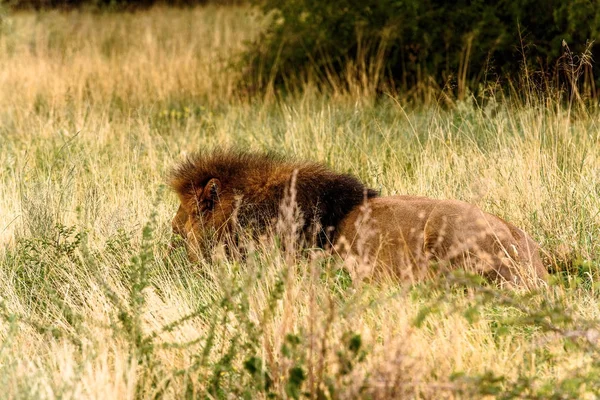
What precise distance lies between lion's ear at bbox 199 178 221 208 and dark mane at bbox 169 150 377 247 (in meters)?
0.05

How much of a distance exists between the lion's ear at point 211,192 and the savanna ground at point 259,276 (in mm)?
353

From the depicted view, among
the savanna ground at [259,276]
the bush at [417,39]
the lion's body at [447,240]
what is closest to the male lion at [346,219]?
the lion's body at [447,240]

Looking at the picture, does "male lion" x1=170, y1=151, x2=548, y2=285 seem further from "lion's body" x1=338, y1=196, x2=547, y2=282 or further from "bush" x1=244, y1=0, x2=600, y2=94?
"bush" x1=244, y1=0, x2=600, y2=94

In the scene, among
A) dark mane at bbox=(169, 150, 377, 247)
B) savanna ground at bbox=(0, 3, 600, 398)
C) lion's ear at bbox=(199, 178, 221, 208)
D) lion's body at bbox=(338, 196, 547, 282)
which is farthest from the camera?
lion's ear at bbox=(199, 178, 221, 208)

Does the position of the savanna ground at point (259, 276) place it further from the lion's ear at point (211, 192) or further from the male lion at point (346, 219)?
the lion's ear at point (211, 192)

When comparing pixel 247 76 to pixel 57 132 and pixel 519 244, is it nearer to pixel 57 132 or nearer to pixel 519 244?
pixel 57 132

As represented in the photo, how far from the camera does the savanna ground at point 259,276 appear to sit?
3.48 metres

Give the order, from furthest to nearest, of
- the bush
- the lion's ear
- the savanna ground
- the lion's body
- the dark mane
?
the bush
the lion's ear
the dark mane
the lion's body
the savanna ground

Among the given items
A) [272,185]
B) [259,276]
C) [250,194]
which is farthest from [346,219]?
[259,276]

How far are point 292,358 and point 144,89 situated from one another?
8.86m

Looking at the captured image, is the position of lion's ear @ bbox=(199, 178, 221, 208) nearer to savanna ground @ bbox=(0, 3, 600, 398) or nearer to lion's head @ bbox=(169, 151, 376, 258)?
lion's head @ bbox=(169, 151, 376, 258)

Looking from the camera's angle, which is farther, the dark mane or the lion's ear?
the lion's ear

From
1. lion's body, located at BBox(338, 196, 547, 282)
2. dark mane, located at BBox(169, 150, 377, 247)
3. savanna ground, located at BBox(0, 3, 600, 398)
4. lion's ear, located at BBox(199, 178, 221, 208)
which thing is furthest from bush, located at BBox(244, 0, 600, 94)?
lion's body, located at BBox(338, 196, 547, 282)

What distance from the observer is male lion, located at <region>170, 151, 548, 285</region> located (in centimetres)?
471
